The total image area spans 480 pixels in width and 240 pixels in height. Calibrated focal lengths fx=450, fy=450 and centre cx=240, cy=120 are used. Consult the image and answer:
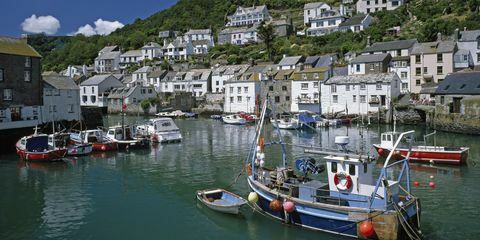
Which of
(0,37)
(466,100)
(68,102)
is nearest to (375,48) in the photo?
(466,100)

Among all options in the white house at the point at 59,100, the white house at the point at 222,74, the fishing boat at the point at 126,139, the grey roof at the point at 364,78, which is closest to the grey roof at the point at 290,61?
the white house at the point at 222,74

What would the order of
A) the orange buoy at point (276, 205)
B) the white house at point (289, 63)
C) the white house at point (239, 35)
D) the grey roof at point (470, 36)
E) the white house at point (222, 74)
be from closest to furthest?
the orange buoy at point (276, 205) < the grey roof at point (470, 36) < the white house at point (289, 63) < the white house at point (222, 74) < the white house at point (239, 35)

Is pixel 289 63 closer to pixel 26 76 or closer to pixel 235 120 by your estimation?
pixel 235 120

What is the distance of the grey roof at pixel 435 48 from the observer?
73.4 m

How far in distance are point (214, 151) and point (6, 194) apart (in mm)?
20678

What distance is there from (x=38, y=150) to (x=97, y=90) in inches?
2646

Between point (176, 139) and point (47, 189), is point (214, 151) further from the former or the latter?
point (47, 189)

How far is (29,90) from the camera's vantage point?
55781mm

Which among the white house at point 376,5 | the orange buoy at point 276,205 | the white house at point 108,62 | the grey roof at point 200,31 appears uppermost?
the white house at point 376,5

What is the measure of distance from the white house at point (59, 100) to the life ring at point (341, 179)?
4646 cm

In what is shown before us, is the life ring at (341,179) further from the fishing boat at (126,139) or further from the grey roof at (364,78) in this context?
the grey roof at (364,78)

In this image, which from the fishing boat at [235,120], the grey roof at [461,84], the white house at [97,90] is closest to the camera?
the grey roof at [461,84]

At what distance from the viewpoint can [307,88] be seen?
8231 cm

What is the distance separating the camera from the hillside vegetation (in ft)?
326
